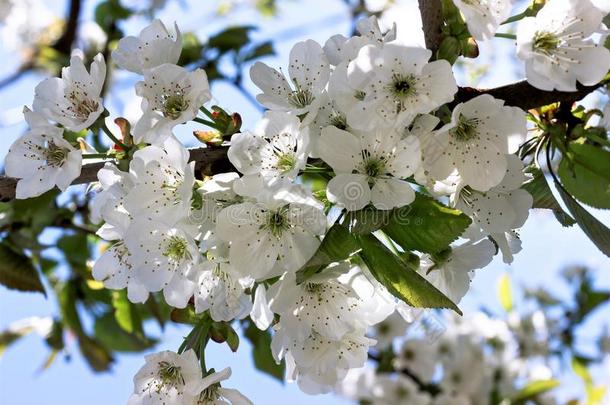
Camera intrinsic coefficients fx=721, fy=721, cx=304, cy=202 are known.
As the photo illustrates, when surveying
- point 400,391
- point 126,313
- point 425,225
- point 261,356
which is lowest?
point 400,391

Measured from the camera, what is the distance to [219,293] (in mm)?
1240

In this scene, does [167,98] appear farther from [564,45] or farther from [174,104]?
[564,45]

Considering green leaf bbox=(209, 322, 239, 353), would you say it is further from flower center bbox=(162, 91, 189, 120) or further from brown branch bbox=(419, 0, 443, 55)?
brown branch bbox=(419, 0, 443, 55)

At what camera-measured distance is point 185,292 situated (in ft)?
4.10

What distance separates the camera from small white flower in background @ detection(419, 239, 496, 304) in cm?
132

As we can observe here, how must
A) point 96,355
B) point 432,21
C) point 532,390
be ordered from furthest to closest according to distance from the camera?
point 532,390, point 96,355, point 432,21

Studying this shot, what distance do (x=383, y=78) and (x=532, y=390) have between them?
2.96 meters

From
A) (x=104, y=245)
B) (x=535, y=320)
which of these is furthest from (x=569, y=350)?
(x=104, y=245)

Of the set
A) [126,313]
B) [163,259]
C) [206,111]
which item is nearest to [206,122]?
[206,111]

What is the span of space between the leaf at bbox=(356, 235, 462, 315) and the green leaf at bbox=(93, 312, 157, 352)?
159cm

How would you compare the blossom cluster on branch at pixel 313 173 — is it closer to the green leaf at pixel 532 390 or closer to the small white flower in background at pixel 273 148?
the small white flower in background at pixel 273 148

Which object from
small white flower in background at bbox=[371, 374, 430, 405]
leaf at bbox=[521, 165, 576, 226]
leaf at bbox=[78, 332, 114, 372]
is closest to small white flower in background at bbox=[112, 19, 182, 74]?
leaf at bbox=[521, 165, 576, 226]

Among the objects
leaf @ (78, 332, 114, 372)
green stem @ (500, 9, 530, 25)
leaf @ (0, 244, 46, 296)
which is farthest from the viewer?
leaf @ (78, 332, 114, 372)

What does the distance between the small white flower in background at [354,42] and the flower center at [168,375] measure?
0.62 metres
